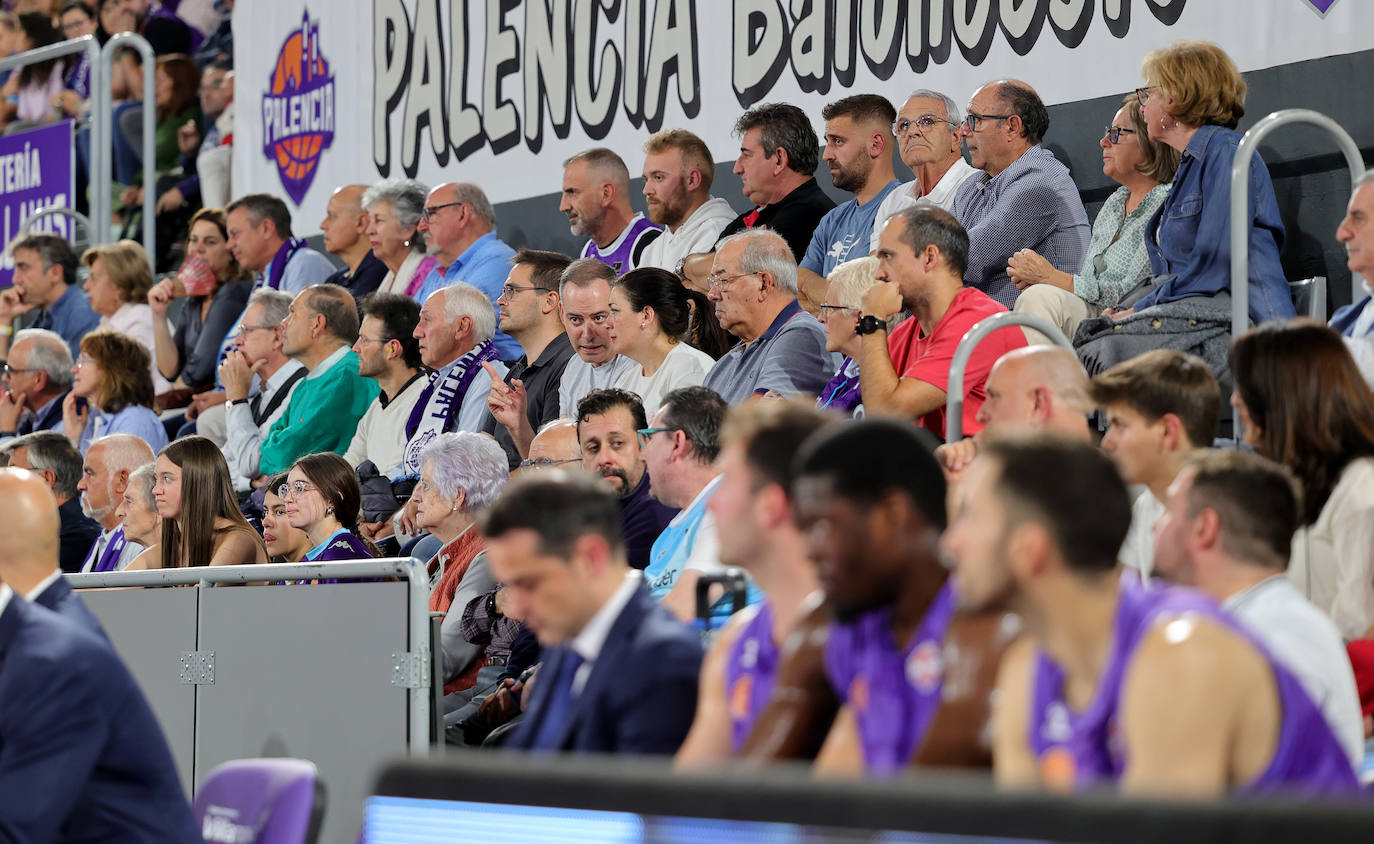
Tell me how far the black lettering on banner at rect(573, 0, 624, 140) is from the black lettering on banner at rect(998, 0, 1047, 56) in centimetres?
225

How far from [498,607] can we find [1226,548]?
9.57 ft

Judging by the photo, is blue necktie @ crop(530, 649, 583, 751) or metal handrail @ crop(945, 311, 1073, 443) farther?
metal handrail @ crop(945, 311, 1073, 443)

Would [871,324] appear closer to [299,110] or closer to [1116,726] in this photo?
Answer: [1116,726]

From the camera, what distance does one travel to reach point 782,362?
17.7 ft

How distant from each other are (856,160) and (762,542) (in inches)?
160

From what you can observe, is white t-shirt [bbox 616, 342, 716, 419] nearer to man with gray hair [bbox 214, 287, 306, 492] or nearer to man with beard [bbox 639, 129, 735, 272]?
man with beard [bbox 639, 129, 735, 272]

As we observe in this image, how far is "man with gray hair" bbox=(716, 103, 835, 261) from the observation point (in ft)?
21.6

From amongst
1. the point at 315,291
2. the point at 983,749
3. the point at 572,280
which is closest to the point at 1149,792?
the point at 983,749

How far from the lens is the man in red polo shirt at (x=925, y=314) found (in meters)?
4.80

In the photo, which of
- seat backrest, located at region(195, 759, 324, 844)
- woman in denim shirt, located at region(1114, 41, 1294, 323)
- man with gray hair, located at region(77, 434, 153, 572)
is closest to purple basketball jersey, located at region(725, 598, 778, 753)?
seat backrest, located at region(195, 759, 324, 844)

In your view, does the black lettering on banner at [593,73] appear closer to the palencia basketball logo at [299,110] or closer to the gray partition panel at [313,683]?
the palencia basketball logo at [299,110]

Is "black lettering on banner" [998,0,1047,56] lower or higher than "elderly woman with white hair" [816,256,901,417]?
higher

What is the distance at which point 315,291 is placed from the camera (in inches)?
292

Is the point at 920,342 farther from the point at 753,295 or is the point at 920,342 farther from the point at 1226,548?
the point at 1226,548
